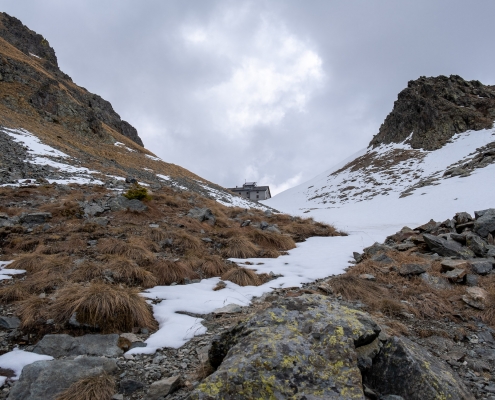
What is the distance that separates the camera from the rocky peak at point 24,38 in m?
60.5

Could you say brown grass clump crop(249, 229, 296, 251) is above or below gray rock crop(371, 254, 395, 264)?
above

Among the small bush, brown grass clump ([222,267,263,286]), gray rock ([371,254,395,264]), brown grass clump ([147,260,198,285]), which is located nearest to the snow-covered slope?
gray rock ([371,254,395,264])

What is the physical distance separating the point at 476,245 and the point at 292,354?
812cm

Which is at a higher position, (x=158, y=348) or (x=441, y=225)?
(x=441, y=225)

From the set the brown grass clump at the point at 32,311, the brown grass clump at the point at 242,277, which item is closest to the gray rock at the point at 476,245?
the brown grass clump at the point at 242,277

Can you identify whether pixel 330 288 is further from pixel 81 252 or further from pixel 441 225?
pixel 441 225

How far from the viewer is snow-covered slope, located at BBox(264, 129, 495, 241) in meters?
20.1

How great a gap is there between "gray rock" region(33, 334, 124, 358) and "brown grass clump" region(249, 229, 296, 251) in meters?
6.94

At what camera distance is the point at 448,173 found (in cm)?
3272

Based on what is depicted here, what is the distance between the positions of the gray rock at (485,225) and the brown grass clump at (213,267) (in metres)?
8.18

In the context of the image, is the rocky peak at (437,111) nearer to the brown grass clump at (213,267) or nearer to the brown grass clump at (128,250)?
the brown grass clump at (213,267)

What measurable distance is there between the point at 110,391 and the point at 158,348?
964 millimetres

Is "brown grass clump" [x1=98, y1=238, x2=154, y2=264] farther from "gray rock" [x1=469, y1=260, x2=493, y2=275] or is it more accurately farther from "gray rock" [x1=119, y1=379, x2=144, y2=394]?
"gray rock" [x1=469, y1=260, x2=493, y2=275]

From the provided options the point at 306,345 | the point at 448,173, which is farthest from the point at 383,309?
the point at 448,173
